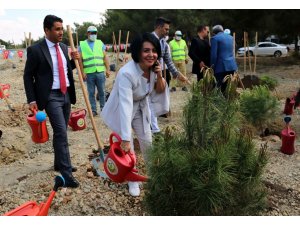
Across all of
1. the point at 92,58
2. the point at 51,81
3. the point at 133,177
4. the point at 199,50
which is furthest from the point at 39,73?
the point at 199,50

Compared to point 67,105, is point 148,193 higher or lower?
lower

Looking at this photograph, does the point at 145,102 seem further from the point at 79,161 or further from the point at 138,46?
the point at 79,161

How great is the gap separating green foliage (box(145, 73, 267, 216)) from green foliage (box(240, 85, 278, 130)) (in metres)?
2.76

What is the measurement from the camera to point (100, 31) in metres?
39.5

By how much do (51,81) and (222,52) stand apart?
10.4ft

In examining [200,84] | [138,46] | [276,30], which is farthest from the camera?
[276,30]

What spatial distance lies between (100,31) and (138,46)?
38.3m

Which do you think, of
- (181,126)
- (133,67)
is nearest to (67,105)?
(133,67)

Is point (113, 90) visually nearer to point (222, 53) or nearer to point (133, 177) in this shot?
point (133, 177)

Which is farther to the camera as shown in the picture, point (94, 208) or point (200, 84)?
point (94, 208)

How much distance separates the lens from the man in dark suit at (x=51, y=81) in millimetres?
3207

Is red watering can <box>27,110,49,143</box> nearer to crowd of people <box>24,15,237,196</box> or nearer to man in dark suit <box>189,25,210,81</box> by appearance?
crowd of people <box>24,15,237,196</box>

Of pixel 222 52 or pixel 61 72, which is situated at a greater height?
pixel 222 52

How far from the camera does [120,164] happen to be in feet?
8.72
